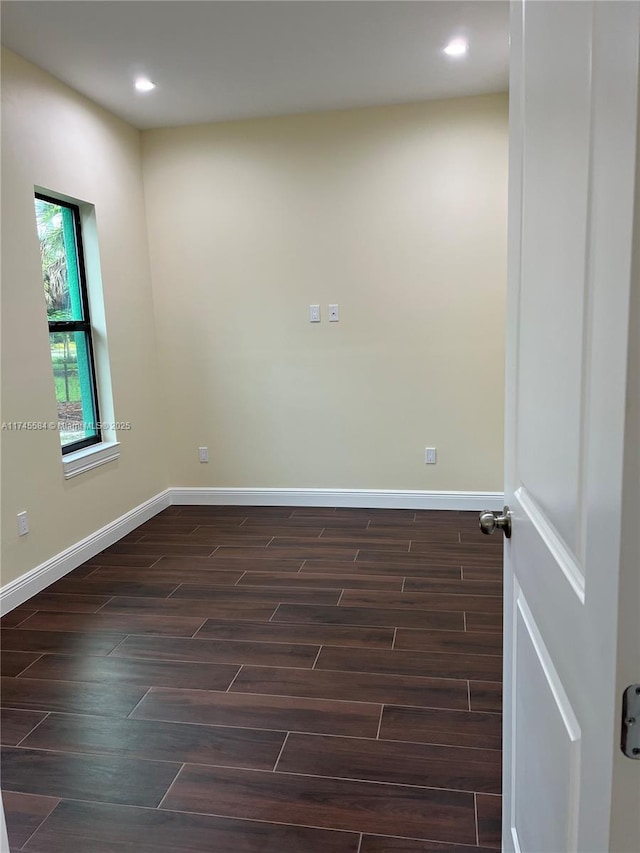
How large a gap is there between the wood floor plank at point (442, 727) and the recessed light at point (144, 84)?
132 inches

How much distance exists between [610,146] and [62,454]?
3393 mm

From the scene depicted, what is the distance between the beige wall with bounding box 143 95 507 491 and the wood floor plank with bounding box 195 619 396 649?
181 centimetres

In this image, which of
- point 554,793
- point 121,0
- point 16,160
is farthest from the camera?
point 16,160

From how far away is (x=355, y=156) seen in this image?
13.4 feet

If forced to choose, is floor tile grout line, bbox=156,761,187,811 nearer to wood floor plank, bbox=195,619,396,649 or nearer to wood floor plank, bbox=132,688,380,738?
wood floor plank, bbox=132,688,380,738

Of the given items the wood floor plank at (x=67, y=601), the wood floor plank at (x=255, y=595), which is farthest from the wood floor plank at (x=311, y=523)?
the wood floor plank at (x=67, y=601)

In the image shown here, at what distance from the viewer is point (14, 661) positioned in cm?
254

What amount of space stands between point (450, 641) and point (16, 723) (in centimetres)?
163

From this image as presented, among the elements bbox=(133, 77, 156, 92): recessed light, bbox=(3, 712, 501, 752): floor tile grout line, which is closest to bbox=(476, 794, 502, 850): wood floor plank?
bbox=(3, 712, 501, 752): floor tile grout line

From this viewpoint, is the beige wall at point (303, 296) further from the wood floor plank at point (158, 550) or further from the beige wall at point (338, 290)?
the wood floor plank at point (158, 550)

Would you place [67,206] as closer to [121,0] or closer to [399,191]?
[121,0]

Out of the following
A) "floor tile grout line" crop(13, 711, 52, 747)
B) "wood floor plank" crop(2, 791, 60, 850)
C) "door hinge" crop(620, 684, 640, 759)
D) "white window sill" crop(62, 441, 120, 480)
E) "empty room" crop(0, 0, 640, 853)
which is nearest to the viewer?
"door hinge" crop(620, 684, 640, 759)

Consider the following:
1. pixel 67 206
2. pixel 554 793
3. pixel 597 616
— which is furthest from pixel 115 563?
pixel 597 616

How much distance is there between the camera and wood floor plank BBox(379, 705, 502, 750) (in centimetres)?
195
